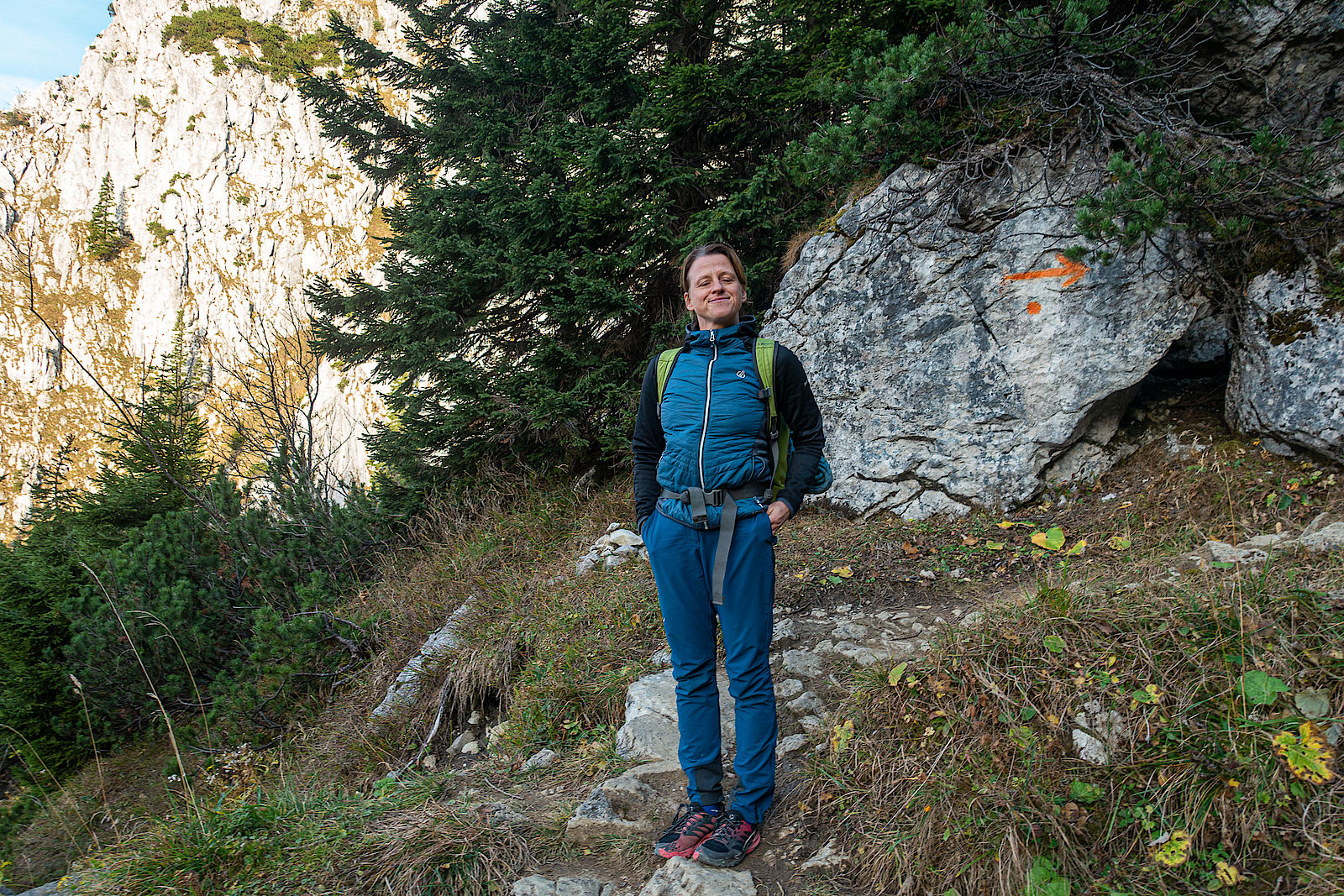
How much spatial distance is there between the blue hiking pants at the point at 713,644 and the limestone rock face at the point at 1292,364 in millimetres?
3495

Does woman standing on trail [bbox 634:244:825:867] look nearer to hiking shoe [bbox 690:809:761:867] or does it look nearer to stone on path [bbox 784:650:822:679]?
hiking shoe [bbox 690:809:761:867]

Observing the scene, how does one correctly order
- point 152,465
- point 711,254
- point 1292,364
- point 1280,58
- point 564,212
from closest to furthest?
point 711,254
point 1292,364
point 1280,58
point 564,212
point 152,465

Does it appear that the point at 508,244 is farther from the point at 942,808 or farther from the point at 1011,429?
the point at 942,808

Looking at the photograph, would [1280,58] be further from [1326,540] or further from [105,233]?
[105,233]

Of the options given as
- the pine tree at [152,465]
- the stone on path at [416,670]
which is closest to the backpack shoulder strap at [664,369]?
the stone on path at [416,670]

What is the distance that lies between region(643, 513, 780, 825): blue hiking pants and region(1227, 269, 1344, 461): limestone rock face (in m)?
3.49

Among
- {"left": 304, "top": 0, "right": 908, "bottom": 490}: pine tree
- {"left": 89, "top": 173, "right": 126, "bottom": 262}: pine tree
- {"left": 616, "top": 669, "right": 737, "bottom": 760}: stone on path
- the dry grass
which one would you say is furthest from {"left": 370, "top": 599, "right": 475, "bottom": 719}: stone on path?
{"left": 89, "top": 173, "right": 126, "bottom": 262}: pine tree

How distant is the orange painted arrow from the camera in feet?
14.9

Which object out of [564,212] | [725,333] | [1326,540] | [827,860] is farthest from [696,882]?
[564,212]

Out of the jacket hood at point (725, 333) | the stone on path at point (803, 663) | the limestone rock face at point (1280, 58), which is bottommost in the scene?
the stone on path at point (803, 663)

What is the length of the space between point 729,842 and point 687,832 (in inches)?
6.8

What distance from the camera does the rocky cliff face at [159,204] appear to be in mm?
36094

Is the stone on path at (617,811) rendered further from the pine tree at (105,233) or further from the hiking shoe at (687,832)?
the pine tree at (105,233)

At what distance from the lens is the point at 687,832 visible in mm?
2375
